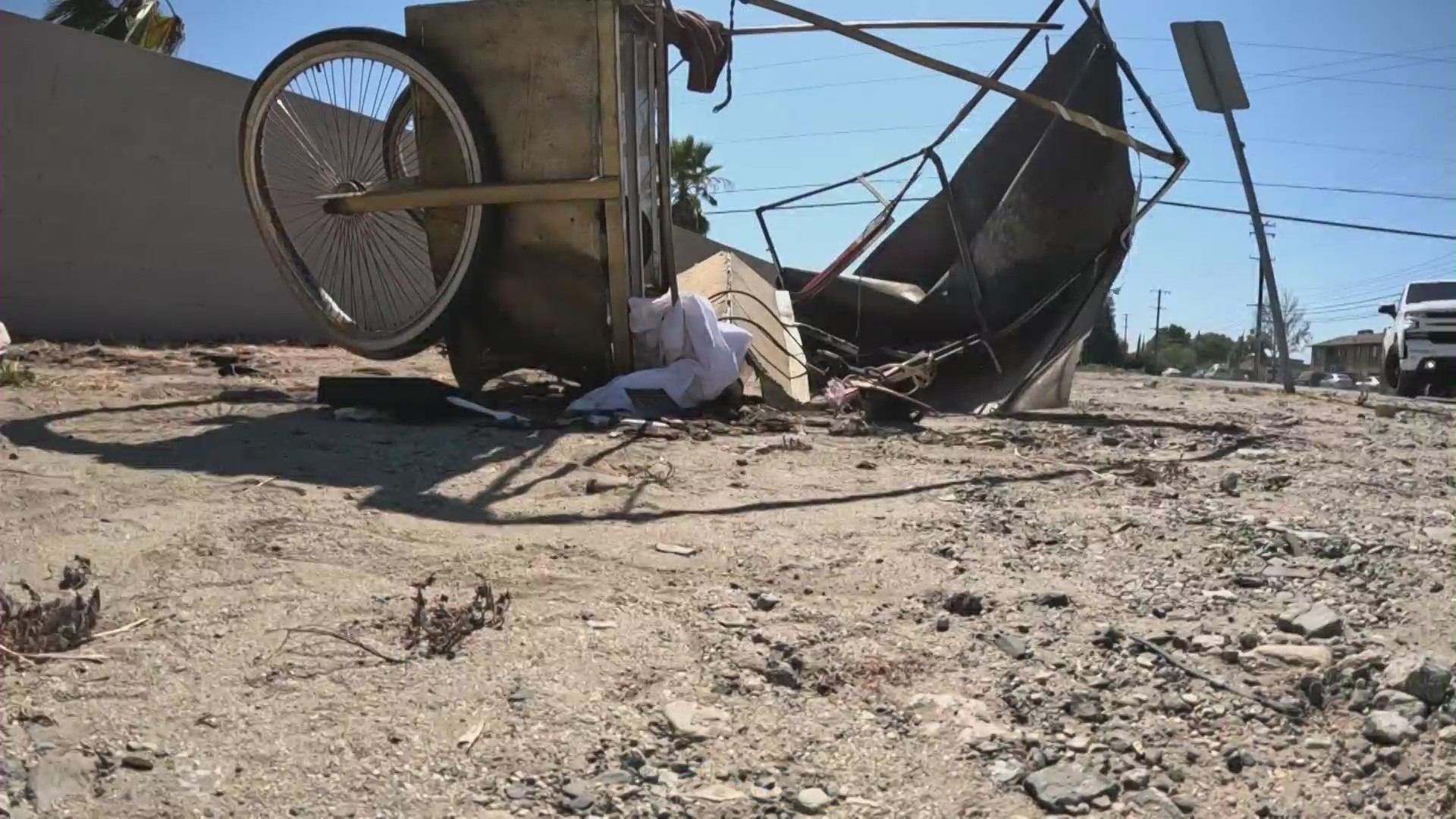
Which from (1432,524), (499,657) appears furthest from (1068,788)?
(1432,524)

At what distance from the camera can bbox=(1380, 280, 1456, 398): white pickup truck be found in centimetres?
1345

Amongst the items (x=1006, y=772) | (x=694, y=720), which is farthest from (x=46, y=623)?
(x=1006, y=772)

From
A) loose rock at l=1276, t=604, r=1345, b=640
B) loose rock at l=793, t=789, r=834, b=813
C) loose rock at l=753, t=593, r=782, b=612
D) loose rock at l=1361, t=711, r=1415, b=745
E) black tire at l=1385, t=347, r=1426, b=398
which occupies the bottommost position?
loose rock at l=793, t=789, r=834, b=813

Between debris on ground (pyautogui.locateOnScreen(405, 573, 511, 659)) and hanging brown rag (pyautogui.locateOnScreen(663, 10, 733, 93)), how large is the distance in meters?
4.32

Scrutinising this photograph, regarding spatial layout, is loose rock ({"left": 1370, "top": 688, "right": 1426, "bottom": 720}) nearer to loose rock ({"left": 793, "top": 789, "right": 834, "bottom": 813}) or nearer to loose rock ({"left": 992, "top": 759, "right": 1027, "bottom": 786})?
loose rock ({"left": 992, "top": 759, "right": 1027, "bottom": 786})

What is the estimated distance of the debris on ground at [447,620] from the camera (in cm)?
221

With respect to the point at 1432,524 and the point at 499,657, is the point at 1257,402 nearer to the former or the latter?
the point at 1432,524

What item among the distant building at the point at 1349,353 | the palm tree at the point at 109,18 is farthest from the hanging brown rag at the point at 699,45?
the distant building at the point at 1349,353

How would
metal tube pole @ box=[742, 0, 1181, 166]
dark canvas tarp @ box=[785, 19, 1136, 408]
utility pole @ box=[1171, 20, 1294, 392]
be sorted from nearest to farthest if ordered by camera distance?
1. metal tube pole @ box=[742, 0, 1181, 166]
2. dark canvas tarp @ box=[785, 19, 1136, 408]
3. utility pole @ box=[1171, 20, 1294, 392]

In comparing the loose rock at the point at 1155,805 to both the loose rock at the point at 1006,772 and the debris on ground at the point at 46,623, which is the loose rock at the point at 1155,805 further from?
the debris on ground at the point at 46,623

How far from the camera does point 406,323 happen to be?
548 centimetres

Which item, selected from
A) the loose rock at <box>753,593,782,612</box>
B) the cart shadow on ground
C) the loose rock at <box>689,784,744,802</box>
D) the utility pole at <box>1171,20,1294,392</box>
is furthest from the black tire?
the loose rock at <box>689,784,744,802</box>

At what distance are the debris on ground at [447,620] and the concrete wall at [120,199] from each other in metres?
6.41

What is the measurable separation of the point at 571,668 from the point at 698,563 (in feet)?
2.60
